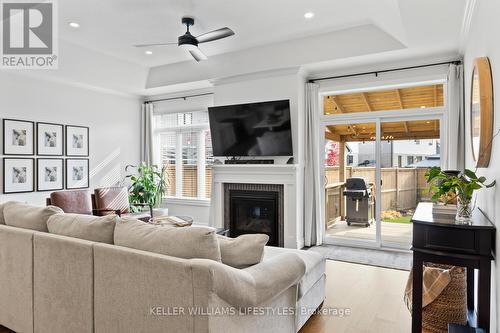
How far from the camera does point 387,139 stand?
502 cm

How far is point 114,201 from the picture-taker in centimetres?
559

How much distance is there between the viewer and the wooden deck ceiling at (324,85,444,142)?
4696 millimetres

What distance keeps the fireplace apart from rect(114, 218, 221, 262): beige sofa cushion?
11.1ft

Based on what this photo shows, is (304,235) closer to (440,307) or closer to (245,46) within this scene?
(440,307)

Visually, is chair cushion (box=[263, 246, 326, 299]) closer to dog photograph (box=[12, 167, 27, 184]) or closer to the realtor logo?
the realtor logo

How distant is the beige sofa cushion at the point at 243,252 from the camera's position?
2.00 m

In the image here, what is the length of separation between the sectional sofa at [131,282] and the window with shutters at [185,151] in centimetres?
407

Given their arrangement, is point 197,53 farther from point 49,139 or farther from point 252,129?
point 49,139

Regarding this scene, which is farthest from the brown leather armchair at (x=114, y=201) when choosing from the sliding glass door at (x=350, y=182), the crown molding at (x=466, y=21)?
the crown molding at (x=466, y=21)

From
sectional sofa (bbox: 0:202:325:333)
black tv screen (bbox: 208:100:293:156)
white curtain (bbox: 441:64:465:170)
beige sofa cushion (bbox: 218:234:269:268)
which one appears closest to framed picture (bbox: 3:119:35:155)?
sectional sofa (bbox: 0:202:325:333)

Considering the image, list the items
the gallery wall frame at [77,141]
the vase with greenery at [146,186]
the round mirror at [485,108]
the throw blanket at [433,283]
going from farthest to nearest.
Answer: the vase with greenery at [146,186]
the gallery wall frame at [77,141]
the throw blanket at [433,283]
the round mirror at [485,108]

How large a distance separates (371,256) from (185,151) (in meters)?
4.17

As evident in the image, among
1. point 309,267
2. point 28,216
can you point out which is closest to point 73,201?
point 28,216

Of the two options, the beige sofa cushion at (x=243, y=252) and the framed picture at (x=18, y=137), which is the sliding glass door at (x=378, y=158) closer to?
the beige sofa cushion at (x=243, y=252)
